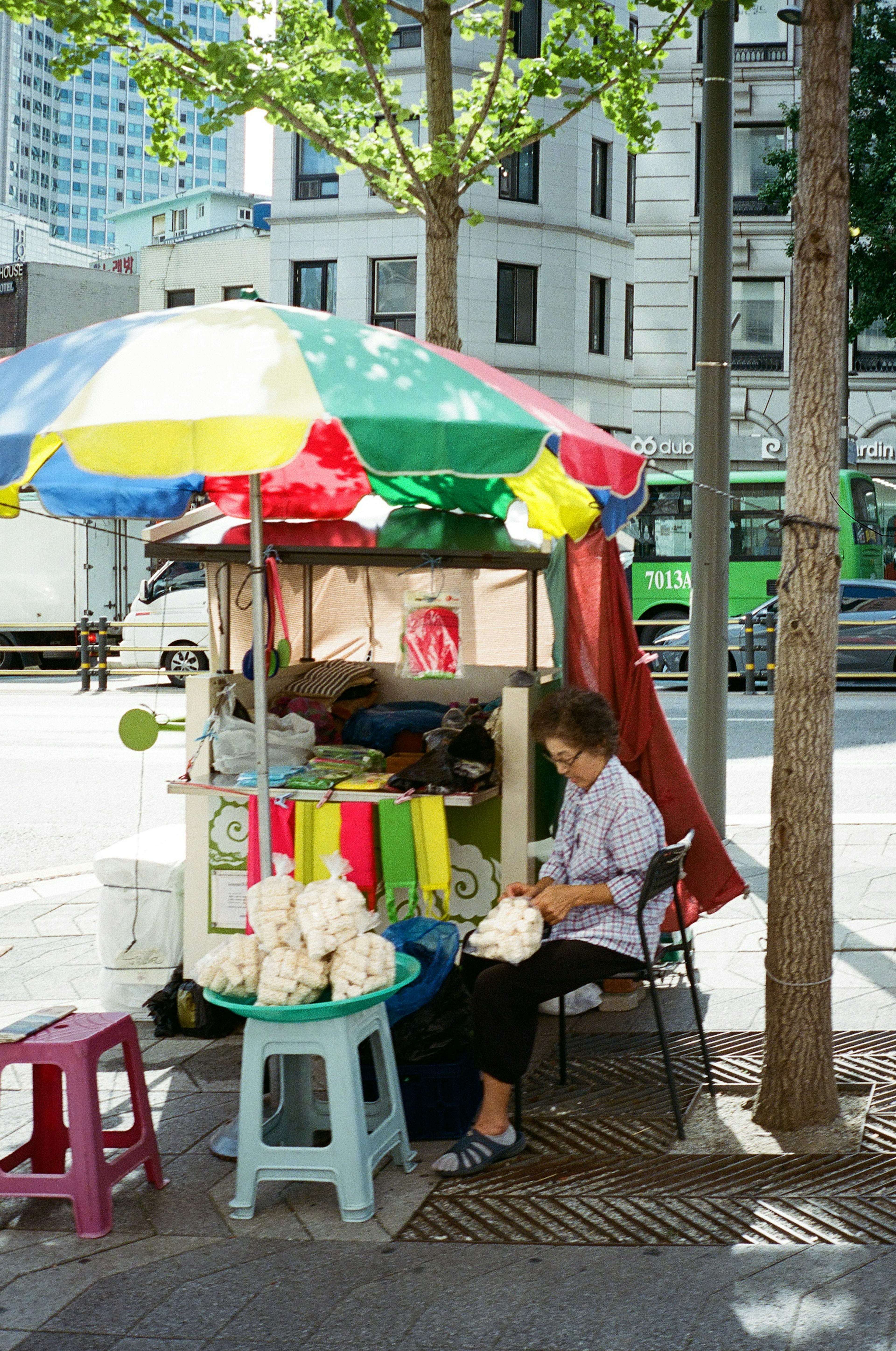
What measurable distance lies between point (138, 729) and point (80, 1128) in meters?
2.11

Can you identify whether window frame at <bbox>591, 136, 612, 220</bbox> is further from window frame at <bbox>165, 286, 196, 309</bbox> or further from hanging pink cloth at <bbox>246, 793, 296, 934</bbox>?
hanging pink cloth at <bbox>246, 793, 296, 934</bbox>

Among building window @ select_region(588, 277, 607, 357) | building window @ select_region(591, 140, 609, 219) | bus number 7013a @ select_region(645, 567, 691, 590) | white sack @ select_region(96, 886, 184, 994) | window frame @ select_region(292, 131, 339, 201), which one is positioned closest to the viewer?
white sack @ select_region(96, 886, 184, 994)

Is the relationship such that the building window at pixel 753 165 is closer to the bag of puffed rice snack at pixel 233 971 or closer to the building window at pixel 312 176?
the building window at pixel 312 176

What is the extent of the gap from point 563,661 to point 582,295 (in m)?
29.1

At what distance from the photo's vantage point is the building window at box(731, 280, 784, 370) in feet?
110

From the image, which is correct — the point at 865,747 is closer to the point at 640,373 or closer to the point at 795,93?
the point at 640,373

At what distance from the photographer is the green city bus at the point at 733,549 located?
24438 mm

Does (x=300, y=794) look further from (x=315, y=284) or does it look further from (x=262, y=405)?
(x=315, y=284)

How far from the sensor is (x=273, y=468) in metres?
3.95

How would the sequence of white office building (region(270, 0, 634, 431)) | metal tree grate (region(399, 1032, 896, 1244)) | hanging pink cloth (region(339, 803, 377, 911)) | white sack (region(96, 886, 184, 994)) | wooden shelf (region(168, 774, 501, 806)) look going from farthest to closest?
white office building (region(270, 0, 634, 431)) → white sack (region(96, 886, 184, 994)) → hanging pink cloth (region(339, 803, 377, 911)) → wooden shelf (region(168, 774, 501, 806)) → metal tree grate (region(399, 1032, 896, 1244))

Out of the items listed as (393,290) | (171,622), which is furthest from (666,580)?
(393,290)

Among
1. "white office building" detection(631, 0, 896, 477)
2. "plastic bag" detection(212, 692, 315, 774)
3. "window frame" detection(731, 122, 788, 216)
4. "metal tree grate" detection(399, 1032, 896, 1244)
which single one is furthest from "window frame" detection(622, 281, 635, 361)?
"metal tree grate" detection(399, 1032, 896, 1244)

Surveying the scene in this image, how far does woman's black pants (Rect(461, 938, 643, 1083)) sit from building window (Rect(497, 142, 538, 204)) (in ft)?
101

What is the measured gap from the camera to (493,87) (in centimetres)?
972
